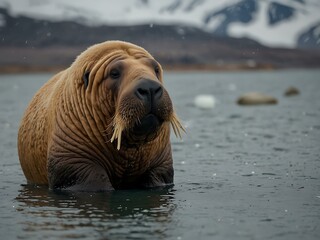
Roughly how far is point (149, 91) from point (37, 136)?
8.55ft

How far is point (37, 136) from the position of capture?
484 inches

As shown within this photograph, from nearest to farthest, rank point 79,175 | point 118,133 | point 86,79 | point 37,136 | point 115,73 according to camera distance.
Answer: point 118,133, point 115,73, point 79,175, point 86,79, point 37,136

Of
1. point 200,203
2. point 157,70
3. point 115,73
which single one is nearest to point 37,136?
point 115,73

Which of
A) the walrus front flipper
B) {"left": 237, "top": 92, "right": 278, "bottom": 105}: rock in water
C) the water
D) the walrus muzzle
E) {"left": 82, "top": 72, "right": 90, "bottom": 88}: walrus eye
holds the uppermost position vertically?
{"left": 82, "top": 72, "right": 90, "bottom": 88}: walrus eye

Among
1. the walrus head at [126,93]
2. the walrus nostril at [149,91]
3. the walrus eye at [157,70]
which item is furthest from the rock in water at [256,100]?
the walrus nostril at [149,91]

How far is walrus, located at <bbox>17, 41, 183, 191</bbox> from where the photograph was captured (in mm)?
10523

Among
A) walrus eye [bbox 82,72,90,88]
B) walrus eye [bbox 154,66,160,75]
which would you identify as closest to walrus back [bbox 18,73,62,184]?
walrus eye [bbox 82,72,90,88]

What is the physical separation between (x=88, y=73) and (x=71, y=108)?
55 cm

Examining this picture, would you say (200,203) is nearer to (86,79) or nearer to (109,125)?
(109,125)

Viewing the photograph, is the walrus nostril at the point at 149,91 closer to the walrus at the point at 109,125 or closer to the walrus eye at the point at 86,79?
the walrus at the point at 109,125

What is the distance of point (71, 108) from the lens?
11.6m

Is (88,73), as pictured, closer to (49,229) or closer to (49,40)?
(49,229)

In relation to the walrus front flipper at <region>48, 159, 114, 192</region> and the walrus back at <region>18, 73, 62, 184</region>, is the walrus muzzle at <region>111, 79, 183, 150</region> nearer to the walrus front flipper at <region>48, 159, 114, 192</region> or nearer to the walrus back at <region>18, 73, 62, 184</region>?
the walrus front flipper at <region>48, 159, 114, 192</region>

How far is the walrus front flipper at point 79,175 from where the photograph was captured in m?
11.3
